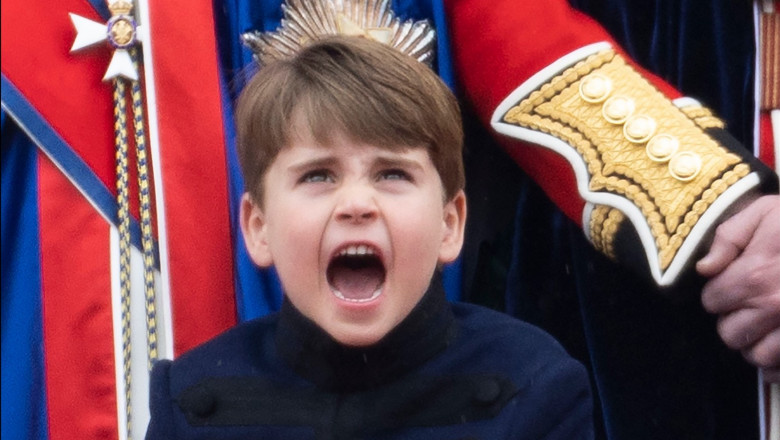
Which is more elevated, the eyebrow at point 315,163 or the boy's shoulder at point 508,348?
the eyebrow at point 315,163

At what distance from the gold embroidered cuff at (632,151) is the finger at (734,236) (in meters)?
0.02

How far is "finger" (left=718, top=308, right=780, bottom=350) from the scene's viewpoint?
1.25 m

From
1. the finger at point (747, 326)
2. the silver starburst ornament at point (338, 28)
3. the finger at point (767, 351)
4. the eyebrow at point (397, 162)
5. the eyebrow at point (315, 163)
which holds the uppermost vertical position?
the silver starburst ornament at point (338, 28)

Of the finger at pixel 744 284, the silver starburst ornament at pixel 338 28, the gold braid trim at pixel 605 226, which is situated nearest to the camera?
the finger at pixel 744 284

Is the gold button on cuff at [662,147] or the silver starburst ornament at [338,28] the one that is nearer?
the gold button on cuff at [662,147]

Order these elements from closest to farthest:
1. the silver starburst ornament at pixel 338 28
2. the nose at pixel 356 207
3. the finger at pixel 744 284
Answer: the nose at pixel 356 207, the finger at pixel 744 284, the silver starburst ornament at pixel 338 28

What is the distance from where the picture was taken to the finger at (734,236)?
1.25 meters

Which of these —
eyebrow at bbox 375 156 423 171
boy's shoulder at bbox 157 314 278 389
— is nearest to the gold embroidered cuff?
eyebrow at bbox 375 156 423 171

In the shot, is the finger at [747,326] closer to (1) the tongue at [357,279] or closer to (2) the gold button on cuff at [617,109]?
(2) the gold button on cuff at [617,109]

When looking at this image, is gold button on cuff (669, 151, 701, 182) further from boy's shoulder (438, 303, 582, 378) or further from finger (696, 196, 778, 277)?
boy's shoulder (438, 303, 582, 378)

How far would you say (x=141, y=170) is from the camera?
4.70ft

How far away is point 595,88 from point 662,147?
10 centimetres

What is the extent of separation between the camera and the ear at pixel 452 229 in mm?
1256

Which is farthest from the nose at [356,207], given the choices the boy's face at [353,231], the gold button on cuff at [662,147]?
the gold button on cuff at [662,147]
